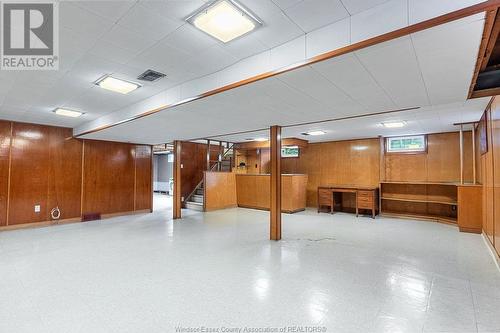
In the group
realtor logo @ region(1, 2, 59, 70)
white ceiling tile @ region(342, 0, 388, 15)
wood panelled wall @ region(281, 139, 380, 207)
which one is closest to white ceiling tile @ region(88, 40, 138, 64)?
realtor logo @ region(1, 2, 59, 70)

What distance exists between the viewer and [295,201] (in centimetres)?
822

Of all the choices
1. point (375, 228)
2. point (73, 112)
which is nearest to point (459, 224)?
point (375, 228)

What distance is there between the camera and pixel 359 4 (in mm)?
1933

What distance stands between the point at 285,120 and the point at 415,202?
5.20 meters

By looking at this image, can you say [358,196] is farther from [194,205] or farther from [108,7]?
[108,7]

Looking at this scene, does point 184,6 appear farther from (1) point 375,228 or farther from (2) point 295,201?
(2) point 295,201

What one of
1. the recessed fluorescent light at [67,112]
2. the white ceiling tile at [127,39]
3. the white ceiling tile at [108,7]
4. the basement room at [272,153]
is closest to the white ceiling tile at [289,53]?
the basement room at [272,153]

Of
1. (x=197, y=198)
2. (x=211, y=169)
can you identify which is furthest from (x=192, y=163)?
(x=197, y=198)

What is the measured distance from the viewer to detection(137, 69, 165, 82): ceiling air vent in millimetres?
3160

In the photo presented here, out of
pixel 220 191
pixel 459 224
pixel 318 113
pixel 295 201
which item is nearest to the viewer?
pixel 318 113

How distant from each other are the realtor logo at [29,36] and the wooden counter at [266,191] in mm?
6387

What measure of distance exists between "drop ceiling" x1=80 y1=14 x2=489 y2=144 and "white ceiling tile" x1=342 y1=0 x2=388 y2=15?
31cm

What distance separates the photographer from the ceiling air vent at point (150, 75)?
124 inches

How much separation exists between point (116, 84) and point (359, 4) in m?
3.20
